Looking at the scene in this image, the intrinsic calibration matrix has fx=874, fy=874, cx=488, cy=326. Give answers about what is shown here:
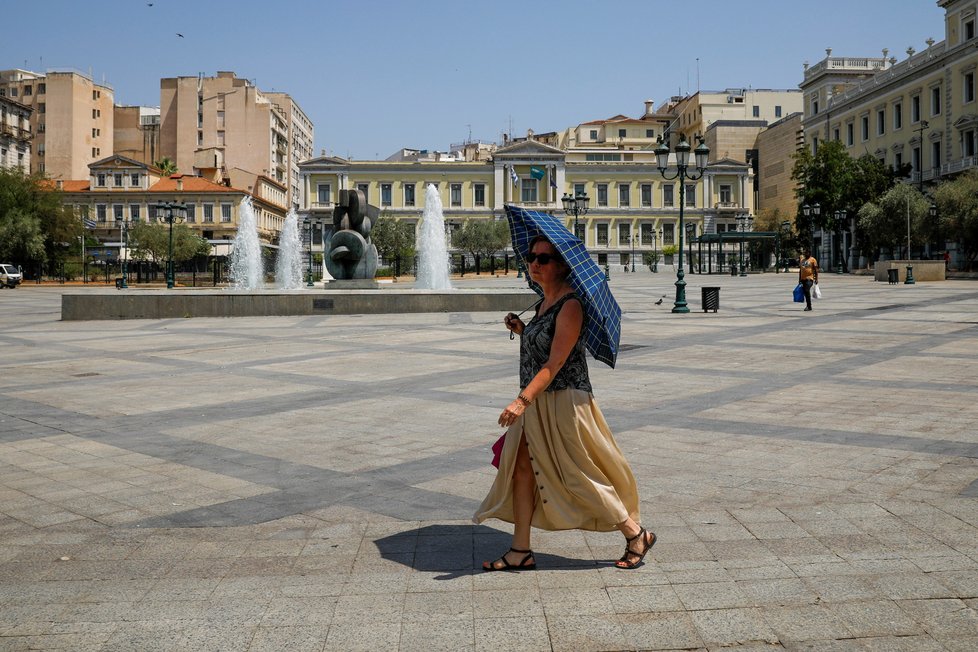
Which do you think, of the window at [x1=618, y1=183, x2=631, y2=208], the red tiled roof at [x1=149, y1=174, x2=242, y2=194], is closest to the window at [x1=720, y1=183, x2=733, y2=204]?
the window at [x1=618, y1=183, x2=631, y2=208]

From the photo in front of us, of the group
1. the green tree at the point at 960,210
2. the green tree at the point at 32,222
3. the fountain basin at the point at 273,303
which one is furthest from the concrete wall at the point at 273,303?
the green tree at the point at 32,222

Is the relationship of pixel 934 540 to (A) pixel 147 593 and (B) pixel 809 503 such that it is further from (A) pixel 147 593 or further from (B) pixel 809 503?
(A) pixel 147 593

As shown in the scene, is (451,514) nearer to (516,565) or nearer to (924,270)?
(516,565)

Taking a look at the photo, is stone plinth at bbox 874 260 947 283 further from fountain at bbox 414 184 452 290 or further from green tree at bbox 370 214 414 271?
green tree at bbox 370 214 414 271

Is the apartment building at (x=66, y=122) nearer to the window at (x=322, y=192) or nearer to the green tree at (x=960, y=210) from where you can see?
the window at (x=322, y=192)

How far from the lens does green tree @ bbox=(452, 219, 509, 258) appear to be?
6819 cm

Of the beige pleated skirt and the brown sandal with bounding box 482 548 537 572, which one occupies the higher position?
the beige pleated skirt

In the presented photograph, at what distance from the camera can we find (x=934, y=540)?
4.17 metres

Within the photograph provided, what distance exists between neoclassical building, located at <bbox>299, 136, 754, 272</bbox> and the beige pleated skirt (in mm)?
75650

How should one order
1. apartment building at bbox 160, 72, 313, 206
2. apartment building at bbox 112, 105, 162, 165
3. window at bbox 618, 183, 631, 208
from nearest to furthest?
window at bbox 618, 183, 631, 208
apartment building at bbox 160, 72, 313, 206
apartment building at bbox 112, 105, 162, 165

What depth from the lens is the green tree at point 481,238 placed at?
224 ft

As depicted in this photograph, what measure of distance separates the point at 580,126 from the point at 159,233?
185ft

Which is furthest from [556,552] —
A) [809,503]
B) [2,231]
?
[2,231]

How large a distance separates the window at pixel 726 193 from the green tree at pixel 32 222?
2172 inches
